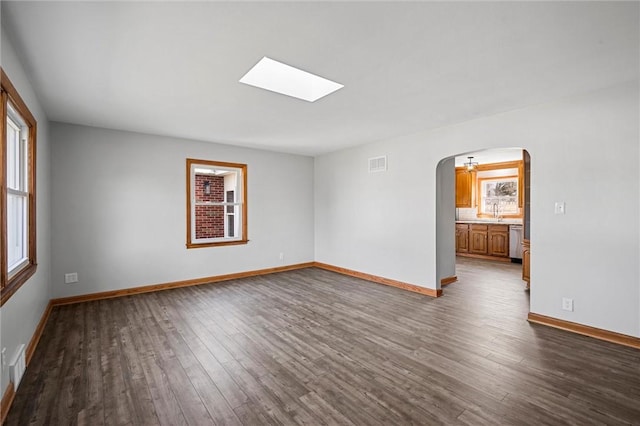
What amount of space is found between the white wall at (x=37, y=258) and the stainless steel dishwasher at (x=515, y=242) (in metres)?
8.30

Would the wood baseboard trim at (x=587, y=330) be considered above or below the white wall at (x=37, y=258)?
below

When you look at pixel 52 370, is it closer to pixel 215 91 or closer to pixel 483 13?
pixel 215 91

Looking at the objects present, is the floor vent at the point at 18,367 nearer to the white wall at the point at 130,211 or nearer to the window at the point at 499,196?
the white wall at the point at 130,211

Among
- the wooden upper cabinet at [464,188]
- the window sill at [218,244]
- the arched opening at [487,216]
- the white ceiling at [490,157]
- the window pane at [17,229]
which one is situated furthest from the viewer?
the wooden upper cabinet at [464,188]

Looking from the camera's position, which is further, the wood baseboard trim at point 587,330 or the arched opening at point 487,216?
the arched opening at point 487,216

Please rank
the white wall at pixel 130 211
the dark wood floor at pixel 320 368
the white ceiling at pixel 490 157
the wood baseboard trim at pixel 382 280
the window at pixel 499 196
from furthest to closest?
the window at pixel 499 196
the white ceiling at pixel 490 157
the wood baseboard trim at pixel 382 280
the white wall at pixel 130 211
the dark wood floor at pixel 320 368

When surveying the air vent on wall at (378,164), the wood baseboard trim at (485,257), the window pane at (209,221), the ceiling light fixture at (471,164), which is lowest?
the wood baseboard trim at (485,257)

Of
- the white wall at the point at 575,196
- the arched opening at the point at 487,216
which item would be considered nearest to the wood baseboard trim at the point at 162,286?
the white wall at the point at 575,196

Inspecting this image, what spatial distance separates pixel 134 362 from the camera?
2586 millimetres

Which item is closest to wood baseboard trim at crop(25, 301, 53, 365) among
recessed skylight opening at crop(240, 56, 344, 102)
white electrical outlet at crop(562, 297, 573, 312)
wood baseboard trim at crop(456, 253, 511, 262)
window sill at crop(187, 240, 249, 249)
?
window sill at crop(187, 240, 249, 249)

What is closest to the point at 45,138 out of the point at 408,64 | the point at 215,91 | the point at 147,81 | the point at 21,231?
the point at 21,231

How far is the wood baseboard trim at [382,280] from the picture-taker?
4.55 meters

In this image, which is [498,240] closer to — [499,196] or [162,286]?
[499,196]

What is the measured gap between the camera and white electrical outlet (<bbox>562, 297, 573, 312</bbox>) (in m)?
3.22
